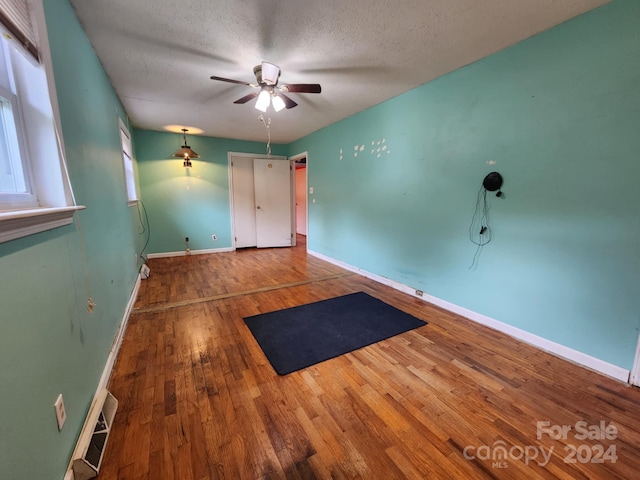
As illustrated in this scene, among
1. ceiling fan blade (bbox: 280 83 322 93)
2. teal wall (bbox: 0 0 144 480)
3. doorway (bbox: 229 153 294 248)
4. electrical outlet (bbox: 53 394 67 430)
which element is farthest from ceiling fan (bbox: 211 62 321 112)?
doorway (bbox: 229 153 294 248)

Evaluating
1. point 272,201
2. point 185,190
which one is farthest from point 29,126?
point 272,201

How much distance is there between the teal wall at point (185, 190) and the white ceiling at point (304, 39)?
1.81 meters

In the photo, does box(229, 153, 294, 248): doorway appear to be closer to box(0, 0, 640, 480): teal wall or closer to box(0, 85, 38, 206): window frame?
box(0, 0, 640, 480): teal wall

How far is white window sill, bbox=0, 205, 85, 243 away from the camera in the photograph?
746 mm

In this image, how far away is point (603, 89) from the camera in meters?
1.74

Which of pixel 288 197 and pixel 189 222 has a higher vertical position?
pixel 288 197

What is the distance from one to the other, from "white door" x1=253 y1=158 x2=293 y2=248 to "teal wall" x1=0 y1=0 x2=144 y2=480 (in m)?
3.44

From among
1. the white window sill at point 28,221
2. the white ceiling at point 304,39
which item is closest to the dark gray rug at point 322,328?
the white window sill at point 28,221

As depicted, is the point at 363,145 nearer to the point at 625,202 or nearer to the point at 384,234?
the point at 384,234

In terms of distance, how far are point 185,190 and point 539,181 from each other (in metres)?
5.43

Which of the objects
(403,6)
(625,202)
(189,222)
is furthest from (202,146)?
(625,202)

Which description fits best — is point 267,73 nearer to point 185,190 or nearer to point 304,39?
point 304,39

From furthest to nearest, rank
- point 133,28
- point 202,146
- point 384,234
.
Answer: point 202,146
point 384,234
point 133,28

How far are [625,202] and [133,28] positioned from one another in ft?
12.1
